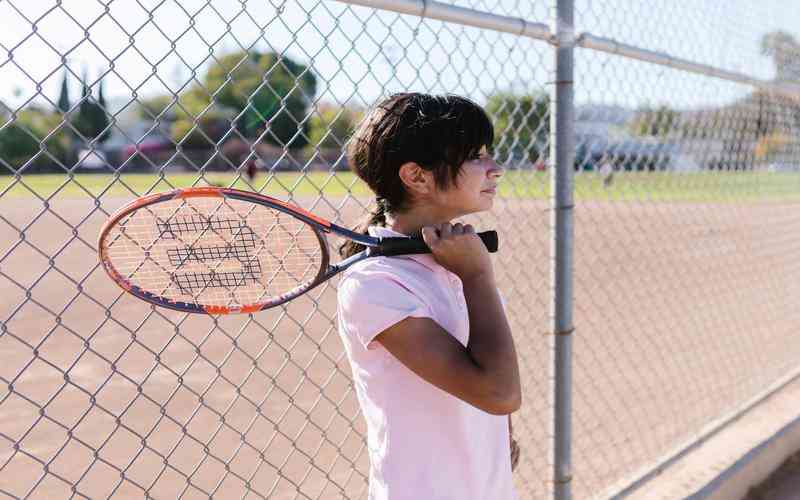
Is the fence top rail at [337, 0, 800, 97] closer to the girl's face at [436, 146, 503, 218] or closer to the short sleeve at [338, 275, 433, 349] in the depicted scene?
the girl's face at [436, 146, 503, 218]

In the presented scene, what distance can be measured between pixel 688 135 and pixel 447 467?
3431 millimetres

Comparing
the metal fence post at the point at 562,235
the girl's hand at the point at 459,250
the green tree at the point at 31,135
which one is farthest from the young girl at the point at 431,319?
the metal fence post at the point at 562,235

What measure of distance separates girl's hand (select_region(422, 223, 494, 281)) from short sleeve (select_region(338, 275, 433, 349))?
10 centimetres

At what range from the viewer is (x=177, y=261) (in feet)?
5.09

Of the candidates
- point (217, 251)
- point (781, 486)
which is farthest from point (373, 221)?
point (781, 486)

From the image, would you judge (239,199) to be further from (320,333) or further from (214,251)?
(320,333)

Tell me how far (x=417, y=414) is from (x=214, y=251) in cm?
57

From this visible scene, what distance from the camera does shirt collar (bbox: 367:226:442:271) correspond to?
1.50 metres

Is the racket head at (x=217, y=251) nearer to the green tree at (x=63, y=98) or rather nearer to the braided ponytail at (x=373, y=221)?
the braided ponytail at (x=373, y=221)

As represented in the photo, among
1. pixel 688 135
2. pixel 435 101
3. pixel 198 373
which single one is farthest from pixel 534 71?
pixel 198 373

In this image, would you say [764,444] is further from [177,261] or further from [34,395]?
[34,395]

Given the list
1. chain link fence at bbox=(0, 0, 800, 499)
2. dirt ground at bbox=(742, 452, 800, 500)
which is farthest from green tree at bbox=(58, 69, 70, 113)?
dirt ground at bbox=(742, 452, 800, 500)

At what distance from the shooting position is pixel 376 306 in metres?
1.36

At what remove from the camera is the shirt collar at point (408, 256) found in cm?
150
